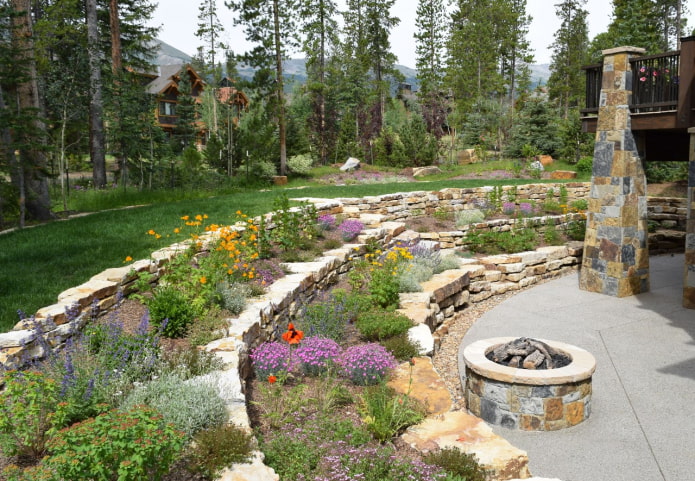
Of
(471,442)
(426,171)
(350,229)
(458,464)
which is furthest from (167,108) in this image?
(458,464)

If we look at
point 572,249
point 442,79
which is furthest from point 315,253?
point 442,79

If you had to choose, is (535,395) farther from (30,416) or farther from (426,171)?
(426,171)

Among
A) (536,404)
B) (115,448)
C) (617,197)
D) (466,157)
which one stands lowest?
(536,404)

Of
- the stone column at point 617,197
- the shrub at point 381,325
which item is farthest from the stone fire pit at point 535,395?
the stone column at point 617,197

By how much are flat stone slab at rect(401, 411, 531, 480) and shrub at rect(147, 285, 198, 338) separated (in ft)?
6.69

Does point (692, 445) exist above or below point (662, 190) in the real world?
below

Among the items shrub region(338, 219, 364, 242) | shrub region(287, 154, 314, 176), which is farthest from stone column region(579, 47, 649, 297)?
shrub region(287, 154, 314, 176)

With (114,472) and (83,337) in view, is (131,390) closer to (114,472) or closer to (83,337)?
(83,337)

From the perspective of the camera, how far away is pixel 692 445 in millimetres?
4191

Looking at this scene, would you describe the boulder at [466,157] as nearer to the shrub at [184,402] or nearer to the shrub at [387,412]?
the shrub at [387,412]

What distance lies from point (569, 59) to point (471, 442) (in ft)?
139

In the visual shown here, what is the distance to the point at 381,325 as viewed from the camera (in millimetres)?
5305

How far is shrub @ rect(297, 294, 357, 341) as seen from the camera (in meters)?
5.13

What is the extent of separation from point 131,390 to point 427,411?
6.91ft
